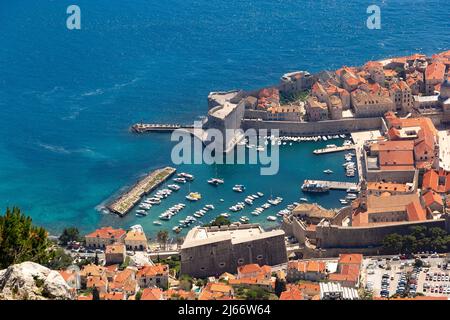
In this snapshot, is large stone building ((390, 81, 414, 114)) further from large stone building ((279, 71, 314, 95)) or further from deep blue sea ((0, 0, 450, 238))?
large stone building ((279, 71, 314, 95))

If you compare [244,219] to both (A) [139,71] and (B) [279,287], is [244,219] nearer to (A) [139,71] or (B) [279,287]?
(B) [279,287]

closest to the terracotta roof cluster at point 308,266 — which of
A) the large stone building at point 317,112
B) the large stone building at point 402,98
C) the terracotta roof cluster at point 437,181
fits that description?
the terracotta roof cluster at point 437,181

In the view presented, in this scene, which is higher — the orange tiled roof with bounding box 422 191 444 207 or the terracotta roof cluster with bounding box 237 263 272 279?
the orange tiled roof with bounding box 422 191 444 207

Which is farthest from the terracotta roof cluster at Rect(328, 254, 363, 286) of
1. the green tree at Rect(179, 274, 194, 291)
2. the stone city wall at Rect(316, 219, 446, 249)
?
the green tree at Rect(179, 274, 194, 291)

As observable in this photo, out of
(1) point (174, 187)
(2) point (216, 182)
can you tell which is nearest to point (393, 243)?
(2) point (216, 182)

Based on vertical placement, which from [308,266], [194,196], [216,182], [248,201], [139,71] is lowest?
[308,266]

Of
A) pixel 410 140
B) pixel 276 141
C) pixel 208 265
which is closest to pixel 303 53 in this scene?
pixel 276 141
